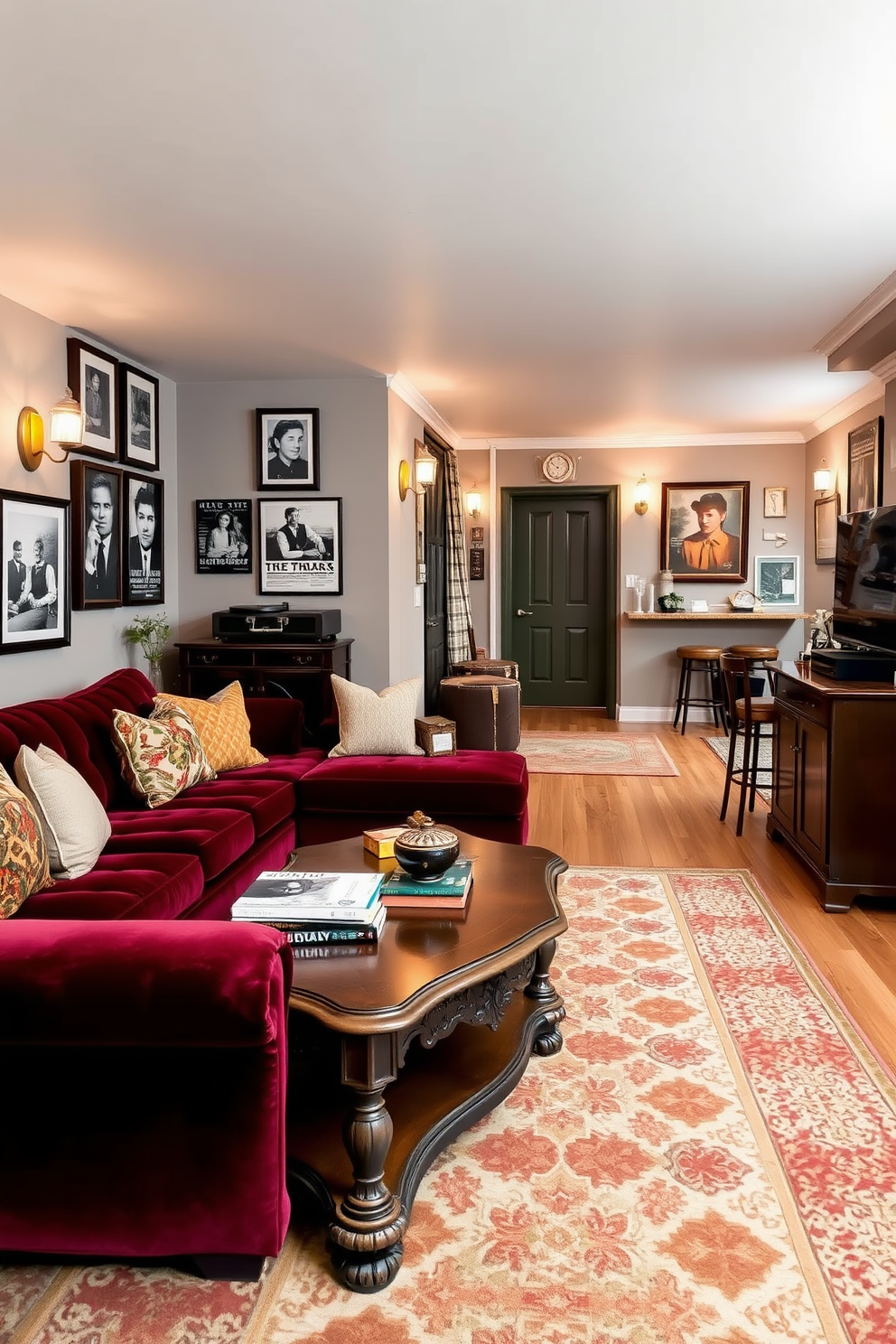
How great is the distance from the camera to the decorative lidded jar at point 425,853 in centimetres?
234

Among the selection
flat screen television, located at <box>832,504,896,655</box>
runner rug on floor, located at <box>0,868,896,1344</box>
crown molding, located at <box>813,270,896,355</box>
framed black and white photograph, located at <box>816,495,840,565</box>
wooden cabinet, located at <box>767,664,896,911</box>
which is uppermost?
crown molding, located at <box>813,270,896,355</box>

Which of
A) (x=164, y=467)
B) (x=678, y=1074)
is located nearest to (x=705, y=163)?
(x=678, y=1074)

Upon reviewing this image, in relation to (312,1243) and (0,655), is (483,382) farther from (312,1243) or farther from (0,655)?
(312,1243)

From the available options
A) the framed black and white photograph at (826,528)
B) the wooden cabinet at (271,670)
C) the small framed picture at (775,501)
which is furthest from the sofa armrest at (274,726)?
the small framed picture at (775,501)

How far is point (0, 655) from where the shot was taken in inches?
154

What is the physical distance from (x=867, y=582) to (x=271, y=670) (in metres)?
3.03

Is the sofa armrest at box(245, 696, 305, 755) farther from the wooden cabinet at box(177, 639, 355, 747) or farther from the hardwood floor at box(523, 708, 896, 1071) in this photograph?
the hardwood floor at box(523, 708, 896, 1071)

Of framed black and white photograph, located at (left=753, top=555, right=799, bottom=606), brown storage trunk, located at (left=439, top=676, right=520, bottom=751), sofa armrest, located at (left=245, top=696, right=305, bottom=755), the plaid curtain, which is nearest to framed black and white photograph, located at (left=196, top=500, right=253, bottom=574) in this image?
sofa armrest, located at (left=245, top=696, right=305, bottom=755)

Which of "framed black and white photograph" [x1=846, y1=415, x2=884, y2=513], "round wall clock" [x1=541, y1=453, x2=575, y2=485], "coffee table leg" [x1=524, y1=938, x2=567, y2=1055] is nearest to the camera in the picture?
"coffee table leg" [x1=524, y1=938, x2=567, y2=1055]

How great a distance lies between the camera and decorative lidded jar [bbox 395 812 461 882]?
7.68ft

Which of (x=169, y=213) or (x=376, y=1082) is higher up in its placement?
(x=169, y=213)

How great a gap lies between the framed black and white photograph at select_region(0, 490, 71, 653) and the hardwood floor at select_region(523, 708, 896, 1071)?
2.51 m

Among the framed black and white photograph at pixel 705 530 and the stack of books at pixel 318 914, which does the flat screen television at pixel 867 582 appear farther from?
the framed black and white photograph at pixel 705 530

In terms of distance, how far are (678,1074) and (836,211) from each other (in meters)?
2.86
